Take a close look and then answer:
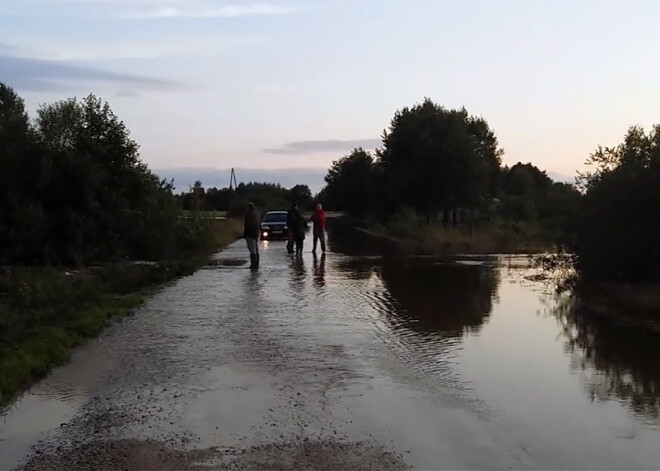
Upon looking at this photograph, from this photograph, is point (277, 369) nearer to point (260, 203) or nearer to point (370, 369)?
point (370, 369)

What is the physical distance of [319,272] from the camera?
22641mm

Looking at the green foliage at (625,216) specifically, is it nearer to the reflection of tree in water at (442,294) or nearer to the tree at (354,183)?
the reflection of tree in water at (442,294)

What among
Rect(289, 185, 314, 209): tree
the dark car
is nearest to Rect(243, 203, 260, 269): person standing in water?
the dark car

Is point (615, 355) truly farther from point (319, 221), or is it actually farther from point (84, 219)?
point (319, 221)

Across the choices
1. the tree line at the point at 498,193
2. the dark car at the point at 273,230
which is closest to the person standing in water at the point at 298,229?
the tree line at the point at 498,193

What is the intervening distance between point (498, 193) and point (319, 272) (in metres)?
47.6

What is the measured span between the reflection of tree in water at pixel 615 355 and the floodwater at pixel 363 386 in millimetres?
32

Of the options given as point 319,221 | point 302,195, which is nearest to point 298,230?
point 319,221

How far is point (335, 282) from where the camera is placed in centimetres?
1977

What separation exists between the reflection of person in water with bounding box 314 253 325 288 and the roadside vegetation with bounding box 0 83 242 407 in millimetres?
3718

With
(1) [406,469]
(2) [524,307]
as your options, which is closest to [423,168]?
(2) [524,307]

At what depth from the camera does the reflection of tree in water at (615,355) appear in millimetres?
8688

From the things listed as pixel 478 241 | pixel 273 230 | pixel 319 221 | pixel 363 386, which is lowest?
pixel 363 386

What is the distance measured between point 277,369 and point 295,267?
1440cm
